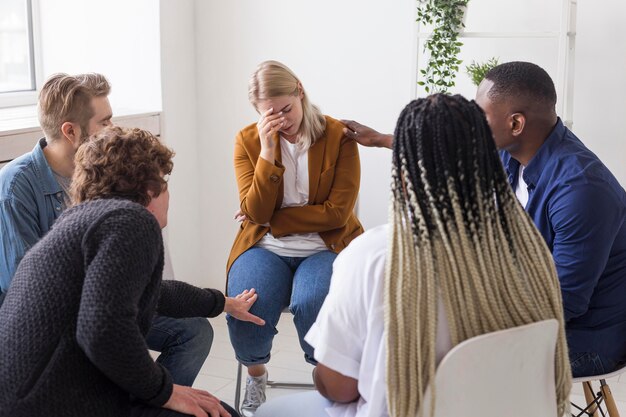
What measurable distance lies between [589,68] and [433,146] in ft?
7.28

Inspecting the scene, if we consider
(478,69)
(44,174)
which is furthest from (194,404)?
(478,69)

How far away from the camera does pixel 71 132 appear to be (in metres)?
2.18

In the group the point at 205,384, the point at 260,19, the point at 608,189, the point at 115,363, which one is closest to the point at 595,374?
the point at 608,189

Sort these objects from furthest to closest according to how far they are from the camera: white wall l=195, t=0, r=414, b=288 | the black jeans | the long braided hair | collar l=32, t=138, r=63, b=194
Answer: white wall l=195, t=0, r=414, b=288 → collar l=32, t=138, r=63, b=194 → the black jeans → the long braided hair

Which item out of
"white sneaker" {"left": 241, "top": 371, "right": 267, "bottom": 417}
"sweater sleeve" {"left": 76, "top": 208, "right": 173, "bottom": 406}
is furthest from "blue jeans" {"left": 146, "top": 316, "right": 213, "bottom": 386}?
"sweater sleeve" {"left": 76, "top": 208, "right": 173, "bottom": 406}

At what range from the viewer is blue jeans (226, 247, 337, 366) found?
2.49 m

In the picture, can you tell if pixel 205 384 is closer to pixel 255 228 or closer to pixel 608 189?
pixel 255 228

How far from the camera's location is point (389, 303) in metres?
1.26

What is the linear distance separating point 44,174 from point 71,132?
0.14m

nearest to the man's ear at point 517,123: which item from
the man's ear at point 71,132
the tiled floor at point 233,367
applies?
the man's ear at point 71,132

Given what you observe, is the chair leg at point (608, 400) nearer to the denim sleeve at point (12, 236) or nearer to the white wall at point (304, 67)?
the denim sleeve at point (12, 236)

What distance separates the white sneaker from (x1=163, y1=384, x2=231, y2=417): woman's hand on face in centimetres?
96

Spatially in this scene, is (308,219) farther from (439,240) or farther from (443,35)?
(439,240)

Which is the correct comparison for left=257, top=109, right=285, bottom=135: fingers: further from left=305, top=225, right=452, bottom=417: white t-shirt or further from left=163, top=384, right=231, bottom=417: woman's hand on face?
left=305, top=225, right=452, bottom=417: white t-shirt
